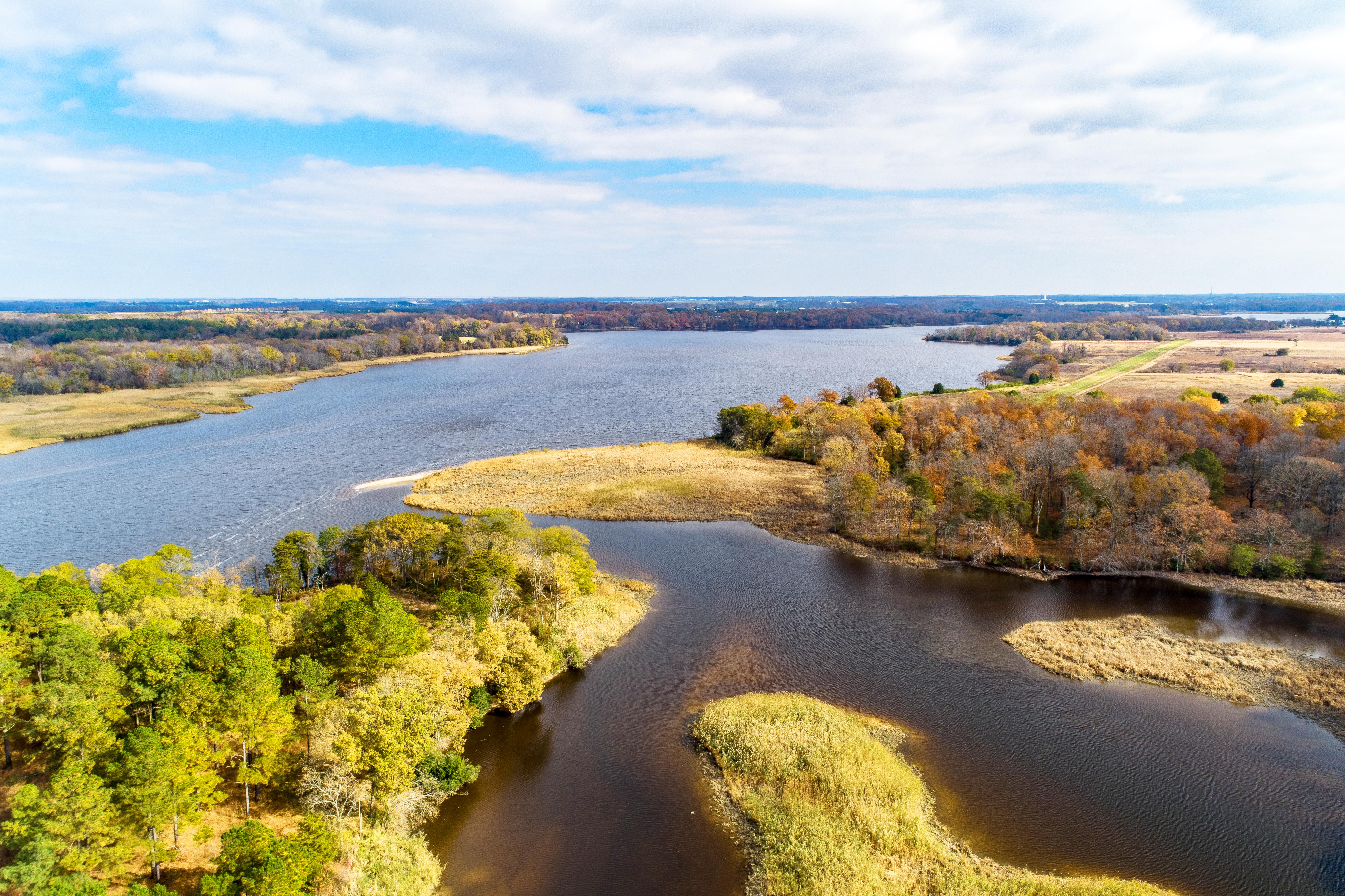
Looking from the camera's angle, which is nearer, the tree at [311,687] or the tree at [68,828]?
the tree at [68,828]

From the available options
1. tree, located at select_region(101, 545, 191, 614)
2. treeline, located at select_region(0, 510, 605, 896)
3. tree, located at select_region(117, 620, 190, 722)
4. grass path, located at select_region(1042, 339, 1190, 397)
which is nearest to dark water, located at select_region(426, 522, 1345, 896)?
treeline, located at select_region(0, 510, 605, 896)

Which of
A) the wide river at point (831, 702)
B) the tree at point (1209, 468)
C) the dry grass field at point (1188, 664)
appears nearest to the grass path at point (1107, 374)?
the tree at point (1209, 468)

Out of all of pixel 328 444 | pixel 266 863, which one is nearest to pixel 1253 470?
pixel 266 863

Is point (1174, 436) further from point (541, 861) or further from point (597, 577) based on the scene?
point (541, 861)

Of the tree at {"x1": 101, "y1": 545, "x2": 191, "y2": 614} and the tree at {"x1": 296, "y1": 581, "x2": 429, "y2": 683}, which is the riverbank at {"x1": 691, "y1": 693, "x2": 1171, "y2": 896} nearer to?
the tree at {"x1": 296, "y1": 581, "x2": 429, "y2": 683}

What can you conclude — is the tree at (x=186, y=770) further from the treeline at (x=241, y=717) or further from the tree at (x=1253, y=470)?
the tree at (x=1253, y=470)
